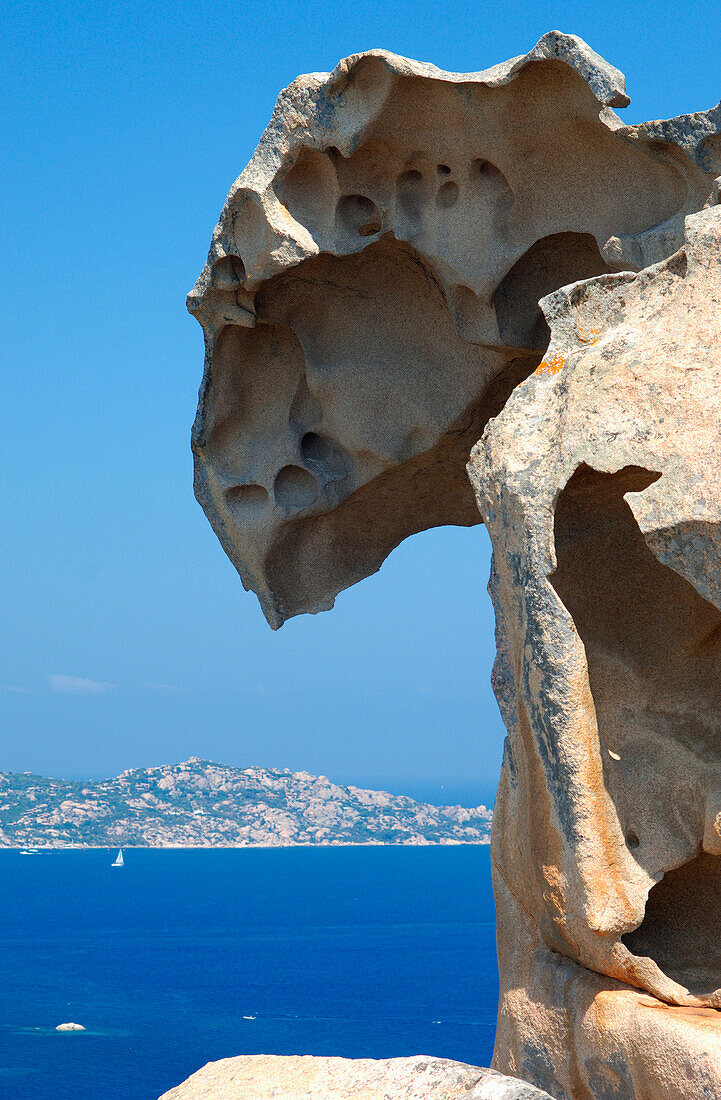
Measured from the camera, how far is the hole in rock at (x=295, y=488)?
354 inches

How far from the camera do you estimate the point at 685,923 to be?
20.7 ft

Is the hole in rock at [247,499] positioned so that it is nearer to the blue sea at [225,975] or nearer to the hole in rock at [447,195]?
the hole in rock at [447,195]

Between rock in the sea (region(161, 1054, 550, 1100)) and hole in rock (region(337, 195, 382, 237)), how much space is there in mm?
5189

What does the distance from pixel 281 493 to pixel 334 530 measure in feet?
1.97

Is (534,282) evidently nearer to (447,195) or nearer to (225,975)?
(447,195)

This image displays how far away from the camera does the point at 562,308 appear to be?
20.3 feet

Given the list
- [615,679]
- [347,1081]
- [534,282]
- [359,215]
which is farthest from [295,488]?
[347,1081]

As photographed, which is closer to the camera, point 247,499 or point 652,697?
point 652,697

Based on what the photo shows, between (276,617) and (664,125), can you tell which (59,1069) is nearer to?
(276,617)

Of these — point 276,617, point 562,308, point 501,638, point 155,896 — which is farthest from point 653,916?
point 155,896

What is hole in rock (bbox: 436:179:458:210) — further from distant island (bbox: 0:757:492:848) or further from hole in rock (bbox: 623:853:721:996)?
distant island (bbox: 0:757:492:848)

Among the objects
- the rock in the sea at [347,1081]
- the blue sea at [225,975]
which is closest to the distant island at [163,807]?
the blue sea at [225,975]

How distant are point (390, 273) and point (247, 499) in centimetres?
182

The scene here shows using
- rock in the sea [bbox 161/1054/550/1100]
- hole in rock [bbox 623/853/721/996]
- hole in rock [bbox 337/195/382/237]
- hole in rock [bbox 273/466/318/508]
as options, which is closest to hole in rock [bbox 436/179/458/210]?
hole in rock [bbox 337/195/382/237]
